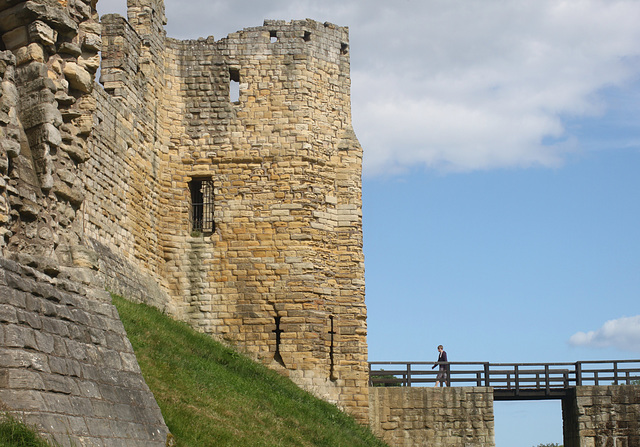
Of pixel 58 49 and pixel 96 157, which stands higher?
pixel 96 157

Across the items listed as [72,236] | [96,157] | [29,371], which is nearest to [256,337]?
[96,157]

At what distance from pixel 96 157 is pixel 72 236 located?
26.1ft

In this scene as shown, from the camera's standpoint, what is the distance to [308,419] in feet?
49.2

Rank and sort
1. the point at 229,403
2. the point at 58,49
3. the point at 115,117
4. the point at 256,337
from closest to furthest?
the point at 58,49, the point at 229,403, the point at 115,117, the point at 256,337

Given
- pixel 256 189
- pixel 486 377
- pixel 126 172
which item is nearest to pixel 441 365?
pixel 486 377

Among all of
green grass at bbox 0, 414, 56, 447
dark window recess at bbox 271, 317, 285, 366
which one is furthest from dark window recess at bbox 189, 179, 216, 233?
green grass at bbox 0, 414, 56, 447

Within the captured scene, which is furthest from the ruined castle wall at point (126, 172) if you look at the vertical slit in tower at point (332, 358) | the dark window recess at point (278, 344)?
the vertical slit in tower at point (332, 358)

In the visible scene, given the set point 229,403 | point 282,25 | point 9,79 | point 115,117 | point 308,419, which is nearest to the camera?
point 9,79

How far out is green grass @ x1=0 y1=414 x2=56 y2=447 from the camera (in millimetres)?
5773

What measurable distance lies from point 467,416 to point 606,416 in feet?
10.2

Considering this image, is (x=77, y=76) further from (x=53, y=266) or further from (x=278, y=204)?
(x=278, y=204)

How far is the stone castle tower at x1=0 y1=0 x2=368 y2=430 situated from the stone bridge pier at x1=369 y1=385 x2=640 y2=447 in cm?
133

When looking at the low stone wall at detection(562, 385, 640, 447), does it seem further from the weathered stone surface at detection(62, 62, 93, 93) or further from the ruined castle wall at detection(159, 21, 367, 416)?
the weathered stone surface at detection(62, 62, 93, 93)

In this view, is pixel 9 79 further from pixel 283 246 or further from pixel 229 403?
pixel 283 246
